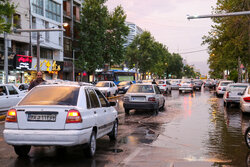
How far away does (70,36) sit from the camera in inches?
2174

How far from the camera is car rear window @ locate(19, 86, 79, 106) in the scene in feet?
21.5

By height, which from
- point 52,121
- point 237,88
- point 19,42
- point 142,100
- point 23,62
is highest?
point 19,42

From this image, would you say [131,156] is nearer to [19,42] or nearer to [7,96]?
[7,96]

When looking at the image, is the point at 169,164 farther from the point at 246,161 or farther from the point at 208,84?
the point at 208,84

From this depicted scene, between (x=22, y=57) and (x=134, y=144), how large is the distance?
109ft

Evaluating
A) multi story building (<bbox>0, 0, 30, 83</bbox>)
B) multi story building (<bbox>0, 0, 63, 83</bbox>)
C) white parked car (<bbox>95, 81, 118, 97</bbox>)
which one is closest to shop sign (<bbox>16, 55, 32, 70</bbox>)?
multi story building (<bbox>0, 0, 63, 83</bbox>)

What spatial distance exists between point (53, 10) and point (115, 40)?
12.6 m

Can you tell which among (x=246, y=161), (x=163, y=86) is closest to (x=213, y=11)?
(x=163, y=86)

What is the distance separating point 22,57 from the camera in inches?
1521

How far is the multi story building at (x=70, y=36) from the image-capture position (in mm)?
53625

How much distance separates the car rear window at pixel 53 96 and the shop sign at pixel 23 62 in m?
32.7

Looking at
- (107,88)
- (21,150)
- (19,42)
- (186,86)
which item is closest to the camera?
(21,150)

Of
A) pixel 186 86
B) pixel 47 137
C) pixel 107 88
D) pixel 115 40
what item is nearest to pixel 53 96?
pixel 47 137

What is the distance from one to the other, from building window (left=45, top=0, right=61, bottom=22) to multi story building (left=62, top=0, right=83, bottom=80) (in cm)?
405
